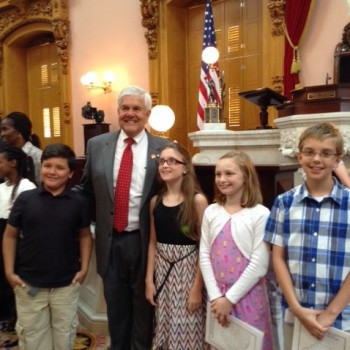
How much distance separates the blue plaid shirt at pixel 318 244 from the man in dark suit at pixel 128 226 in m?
0.77

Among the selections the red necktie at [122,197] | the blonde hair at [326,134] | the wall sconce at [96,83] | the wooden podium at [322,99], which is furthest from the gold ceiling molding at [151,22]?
the blonde hair at [326,134]

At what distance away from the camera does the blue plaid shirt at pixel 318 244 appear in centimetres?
146

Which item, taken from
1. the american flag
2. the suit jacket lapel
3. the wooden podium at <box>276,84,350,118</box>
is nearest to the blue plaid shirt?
the suit jacket lapel

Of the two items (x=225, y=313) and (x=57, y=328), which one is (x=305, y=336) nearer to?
(x=225, y=313)

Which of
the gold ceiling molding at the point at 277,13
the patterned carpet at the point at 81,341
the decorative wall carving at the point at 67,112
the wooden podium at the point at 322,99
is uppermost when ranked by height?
the gold ceiling molding at the point at 277,13

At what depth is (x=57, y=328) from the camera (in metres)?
2.02

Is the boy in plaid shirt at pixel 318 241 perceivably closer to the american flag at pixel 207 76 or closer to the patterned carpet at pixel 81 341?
the patterned carpet at pixel 81 341

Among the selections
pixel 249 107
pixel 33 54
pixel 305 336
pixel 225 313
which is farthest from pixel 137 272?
pixel 33 54

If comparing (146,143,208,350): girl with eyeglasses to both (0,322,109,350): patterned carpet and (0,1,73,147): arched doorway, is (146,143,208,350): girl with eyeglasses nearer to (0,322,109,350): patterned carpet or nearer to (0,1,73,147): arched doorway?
(0,322,109,350): patterned carpet

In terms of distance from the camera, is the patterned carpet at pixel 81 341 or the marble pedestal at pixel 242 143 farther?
the marble pedestal at pixel 242 143

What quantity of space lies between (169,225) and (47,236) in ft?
1.90

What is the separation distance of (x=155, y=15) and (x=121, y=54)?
Result: 110 centimetres

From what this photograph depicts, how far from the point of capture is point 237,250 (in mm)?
1724

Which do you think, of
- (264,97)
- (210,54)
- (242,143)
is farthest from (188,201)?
(210,54)
